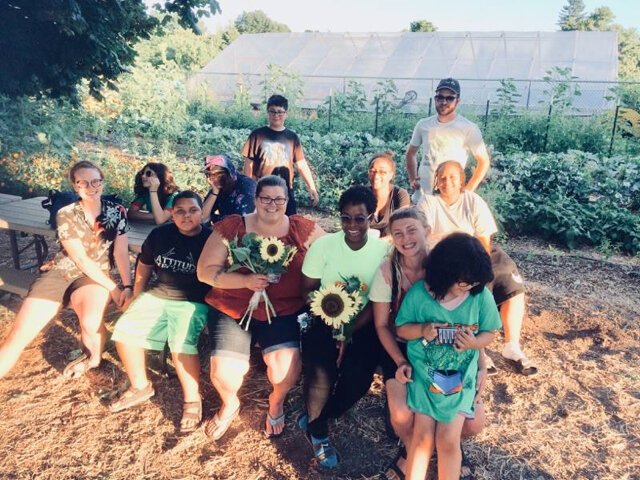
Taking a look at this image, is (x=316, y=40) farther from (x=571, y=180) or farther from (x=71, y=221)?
(x=71, y=221)

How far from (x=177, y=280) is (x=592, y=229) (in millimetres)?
5078

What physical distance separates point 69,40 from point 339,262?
3406 mm

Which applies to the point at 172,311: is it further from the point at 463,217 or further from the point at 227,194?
the point at 463,217

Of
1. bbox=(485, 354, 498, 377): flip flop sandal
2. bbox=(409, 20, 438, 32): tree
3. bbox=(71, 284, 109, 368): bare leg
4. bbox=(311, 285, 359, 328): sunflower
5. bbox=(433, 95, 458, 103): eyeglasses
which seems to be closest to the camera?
bbox=(311, 285, 359, 328): sunflower

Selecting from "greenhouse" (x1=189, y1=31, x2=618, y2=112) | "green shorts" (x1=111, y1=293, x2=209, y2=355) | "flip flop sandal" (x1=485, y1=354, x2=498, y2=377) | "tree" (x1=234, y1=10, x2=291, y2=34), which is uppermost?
"tree" (x1=234, y1=10, x2=291, y2=34)

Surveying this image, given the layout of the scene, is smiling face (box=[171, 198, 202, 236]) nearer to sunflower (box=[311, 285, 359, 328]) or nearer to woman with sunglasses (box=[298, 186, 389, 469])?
woman with sunglasses (box=[298, 186, 389, 469])

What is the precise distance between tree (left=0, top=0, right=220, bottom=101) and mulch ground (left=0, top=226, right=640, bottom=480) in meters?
2.22

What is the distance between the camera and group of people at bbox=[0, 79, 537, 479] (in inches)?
102

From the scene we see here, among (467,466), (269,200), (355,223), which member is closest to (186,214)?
(269,200)

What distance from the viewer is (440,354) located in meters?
2.59

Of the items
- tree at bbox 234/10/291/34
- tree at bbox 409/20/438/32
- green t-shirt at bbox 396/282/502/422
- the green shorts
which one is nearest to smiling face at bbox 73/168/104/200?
the green shorts

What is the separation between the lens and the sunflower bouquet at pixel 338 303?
9.38 ft

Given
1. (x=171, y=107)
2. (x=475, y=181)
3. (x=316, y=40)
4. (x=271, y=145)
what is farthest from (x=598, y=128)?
(x=316, y=40)

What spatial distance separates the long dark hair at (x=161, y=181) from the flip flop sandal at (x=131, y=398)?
160 cm
